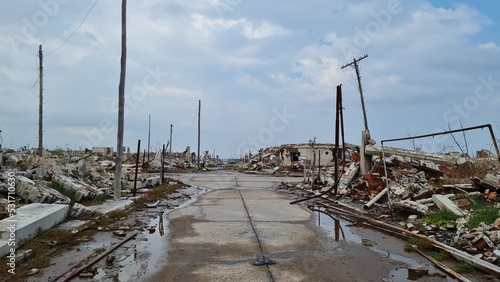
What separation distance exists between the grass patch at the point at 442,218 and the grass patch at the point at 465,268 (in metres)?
2.43

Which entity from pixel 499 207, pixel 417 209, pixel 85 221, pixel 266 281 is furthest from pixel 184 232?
pixel 499 207

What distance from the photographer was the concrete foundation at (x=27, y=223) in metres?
5.31

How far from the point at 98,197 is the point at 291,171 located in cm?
2667

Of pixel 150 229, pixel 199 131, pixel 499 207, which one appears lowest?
pixel 150 229

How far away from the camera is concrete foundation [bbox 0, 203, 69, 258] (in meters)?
5.31

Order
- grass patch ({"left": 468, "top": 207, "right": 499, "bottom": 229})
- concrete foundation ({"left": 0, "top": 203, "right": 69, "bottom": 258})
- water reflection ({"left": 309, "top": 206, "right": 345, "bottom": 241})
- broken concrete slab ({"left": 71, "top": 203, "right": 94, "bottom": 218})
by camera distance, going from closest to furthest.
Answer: concrete foundation ({"left": 0, "top": 203, "right": 69, "bottom": 258}) → grass patch ({"left": 468, "top": 207, "right": 499, "bottom": 229}) → water reflection ({"left": 309, "top": 206, "right": 345, "bottom": 241}) → broken concrete slab ({"left": 71, "top": 203, "right": 94, "bottom": 218})

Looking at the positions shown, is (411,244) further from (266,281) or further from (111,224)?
(111,224)

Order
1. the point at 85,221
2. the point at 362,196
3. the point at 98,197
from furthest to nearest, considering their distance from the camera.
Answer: the point at 362,196 < the point at 98,197 < the point at 85,221

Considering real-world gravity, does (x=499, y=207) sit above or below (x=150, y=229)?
above

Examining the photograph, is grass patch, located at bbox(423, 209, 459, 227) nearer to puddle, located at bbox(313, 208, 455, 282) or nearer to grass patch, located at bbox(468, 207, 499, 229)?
grass patch, located at bbox(468, 207, 499, 229)

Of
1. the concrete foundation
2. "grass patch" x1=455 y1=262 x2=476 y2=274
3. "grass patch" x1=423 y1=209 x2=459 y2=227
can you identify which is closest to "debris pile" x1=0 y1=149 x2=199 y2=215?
the concrete foundation

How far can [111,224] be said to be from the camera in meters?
7.92

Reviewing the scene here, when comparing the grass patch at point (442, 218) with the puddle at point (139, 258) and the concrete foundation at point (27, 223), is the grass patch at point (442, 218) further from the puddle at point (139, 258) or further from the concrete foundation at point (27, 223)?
the concrete foundation at point (27, 223)

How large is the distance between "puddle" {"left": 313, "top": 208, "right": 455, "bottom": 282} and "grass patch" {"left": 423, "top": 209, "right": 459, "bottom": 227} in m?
1.73
